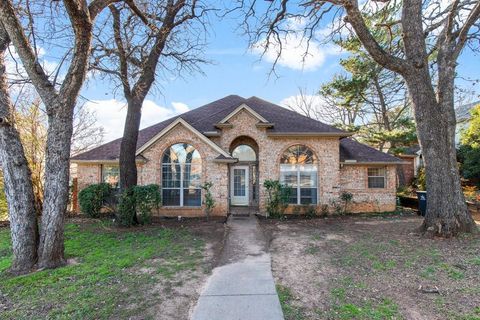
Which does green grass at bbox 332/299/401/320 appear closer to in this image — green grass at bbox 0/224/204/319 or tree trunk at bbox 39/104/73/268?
green grass at bbox 0/224/204/319

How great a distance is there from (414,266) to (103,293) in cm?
638

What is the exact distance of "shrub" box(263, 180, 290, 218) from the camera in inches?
498

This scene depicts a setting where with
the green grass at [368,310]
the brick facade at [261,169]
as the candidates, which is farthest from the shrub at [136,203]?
the green grass at [368,310]

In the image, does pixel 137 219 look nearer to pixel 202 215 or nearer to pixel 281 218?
pixel 202 215

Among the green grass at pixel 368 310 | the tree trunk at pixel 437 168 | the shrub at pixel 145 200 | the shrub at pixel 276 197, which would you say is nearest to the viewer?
the green grass at pixel 368 310

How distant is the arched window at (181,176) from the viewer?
13.1m

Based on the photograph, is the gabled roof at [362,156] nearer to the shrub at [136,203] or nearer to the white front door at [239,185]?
the white front door at [239,185]

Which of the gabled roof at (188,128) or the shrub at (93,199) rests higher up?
the gabled roof at (188,128)

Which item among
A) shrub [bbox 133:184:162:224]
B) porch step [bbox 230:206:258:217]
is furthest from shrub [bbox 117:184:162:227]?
porch step [bbox 230:206:258:217]

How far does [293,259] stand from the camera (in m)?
6.71

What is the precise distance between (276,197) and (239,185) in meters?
3.01

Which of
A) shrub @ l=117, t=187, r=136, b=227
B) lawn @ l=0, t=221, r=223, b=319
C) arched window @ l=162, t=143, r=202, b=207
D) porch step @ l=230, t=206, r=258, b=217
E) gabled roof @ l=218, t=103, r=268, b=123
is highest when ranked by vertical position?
gabled roof @ l=218, t=103, r=268, b=123

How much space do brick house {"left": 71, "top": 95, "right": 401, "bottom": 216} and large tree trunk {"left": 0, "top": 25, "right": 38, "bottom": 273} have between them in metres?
6.88

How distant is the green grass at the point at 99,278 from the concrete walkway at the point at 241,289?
0.87 metres
